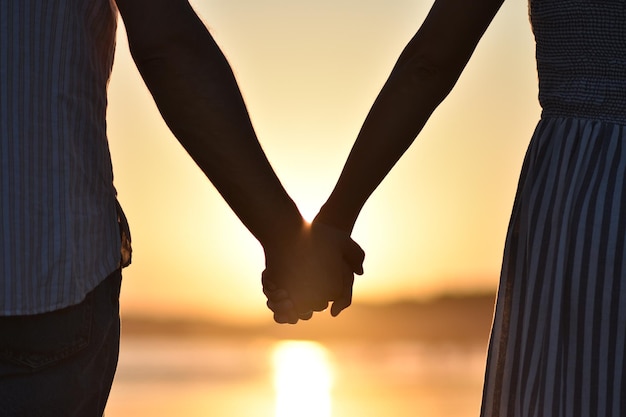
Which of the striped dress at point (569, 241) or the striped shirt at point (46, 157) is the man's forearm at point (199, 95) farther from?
the striped dress at point (569, 241)

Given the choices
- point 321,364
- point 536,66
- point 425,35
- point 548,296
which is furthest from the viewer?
point 321,364

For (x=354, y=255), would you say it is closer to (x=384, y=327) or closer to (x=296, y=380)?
(x=296, y=380)

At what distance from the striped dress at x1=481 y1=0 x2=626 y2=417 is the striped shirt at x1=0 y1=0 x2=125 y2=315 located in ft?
2.81

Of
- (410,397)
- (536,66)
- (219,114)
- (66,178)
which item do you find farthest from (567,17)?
(410,397)

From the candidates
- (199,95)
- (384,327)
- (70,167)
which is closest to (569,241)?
(199,95)

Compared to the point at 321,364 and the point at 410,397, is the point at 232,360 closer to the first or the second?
the point at 321,364

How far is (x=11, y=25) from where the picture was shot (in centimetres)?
228

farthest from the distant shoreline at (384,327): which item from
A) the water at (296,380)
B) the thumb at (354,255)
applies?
the thumb at (354,255)

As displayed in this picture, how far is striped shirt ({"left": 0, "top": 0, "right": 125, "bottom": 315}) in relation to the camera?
2266 millimetres

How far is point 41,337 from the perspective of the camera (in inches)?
91.3

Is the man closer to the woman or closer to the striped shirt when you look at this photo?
the striped shirt

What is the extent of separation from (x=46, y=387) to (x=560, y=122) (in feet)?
3.77

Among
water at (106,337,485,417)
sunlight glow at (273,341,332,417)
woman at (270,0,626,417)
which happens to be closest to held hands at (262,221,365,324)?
woman at (270,0,626,417)

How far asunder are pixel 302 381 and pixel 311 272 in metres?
14.0
